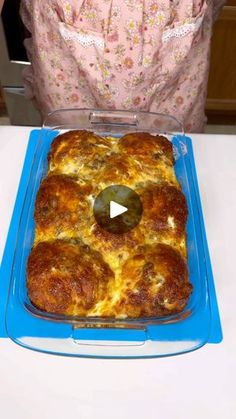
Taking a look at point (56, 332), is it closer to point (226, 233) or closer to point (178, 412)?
point (178, 412)

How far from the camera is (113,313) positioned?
616 mm

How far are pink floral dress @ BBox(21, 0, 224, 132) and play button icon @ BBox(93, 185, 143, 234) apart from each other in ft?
1.29

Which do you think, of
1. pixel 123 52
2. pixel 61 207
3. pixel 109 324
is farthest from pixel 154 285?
pixel 123 52

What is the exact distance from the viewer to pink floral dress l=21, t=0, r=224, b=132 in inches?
35.9

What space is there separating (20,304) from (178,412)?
0.29 metres

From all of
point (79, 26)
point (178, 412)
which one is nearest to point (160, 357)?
point (178, 412)

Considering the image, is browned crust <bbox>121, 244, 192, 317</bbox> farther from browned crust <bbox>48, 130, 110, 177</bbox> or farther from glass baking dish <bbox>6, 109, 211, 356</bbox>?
browned crust <bbox>48, 130, 110, 177</bbox>

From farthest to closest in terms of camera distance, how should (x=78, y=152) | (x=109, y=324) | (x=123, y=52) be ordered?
1. (x=123, y=52)
2. (x=78, y=152)
3. (x=109, y=324)

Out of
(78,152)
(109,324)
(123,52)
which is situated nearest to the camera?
(109,324)

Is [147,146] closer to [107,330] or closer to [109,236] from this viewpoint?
[109,236]

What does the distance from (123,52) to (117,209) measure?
45 cm

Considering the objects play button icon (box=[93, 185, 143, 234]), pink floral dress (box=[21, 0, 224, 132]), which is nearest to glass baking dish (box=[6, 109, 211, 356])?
play button icon (box=[93, 185, 143, 234])

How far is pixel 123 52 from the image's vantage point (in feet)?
3.11

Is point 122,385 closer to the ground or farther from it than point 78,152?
closer to the ground
